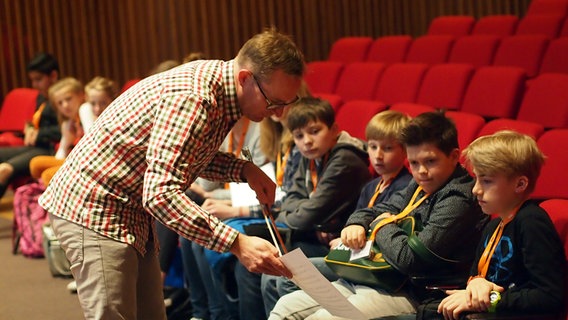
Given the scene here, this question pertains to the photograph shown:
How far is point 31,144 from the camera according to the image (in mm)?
6281

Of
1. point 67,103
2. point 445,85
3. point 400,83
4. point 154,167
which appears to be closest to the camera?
point 154,167

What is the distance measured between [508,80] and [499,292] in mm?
2625

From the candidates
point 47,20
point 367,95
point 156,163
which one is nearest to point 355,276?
point 156,163

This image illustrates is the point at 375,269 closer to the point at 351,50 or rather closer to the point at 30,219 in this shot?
the point at 30,219

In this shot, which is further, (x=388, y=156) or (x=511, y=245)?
(x=388, y=156)

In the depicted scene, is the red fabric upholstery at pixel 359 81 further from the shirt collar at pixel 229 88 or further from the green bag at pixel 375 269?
the shirt collar at pixel 229 88

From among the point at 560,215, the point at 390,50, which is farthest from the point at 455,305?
the point at 390,50

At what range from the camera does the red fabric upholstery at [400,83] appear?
581 cm

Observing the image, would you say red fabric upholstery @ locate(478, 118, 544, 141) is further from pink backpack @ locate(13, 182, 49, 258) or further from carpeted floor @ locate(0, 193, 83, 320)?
pink backpack @ locate(13, 182, 49, 258)

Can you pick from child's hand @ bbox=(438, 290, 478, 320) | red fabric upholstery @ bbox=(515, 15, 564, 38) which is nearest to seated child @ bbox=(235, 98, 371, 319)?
child's hand @ bbox=(438, 290, 478, 320)

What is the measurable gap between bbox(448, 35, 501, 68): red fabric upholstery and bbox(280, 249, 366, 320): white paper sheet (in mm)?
4235

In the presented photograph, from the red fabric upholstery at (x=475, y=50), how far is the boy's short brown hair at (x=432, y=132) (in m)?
3.46

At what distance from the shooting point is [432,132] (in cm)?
289

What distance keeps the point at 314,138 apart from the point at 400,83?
7.93 ft
